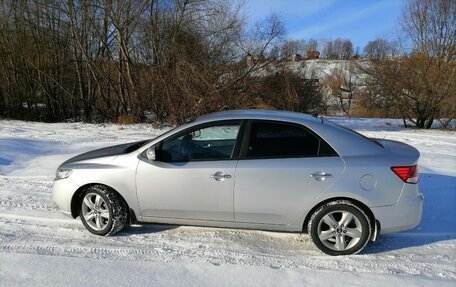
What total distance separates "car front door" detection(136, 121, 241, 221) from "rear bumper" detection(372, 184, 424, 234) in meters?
1.62

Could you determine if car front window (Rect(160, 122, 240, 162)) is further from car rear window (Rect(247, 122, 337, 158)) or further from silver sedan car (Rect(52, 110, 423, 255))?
car rear window (Rect(247, 122, 337, 158))

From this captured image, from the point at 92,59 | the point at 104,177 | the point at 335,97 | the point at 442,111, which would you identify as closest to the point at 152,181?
the point at 104,177

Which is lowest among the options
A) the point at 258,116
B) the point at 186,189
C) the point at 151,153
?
the point at 186,189

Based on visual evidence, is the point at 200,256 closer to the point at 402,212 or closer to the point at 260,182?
the point at 260,182

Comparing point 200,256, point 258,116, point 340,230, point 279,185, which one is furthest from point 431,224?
point 200,256

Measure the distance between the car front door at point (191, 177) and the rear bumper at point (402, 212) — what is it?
1.62 m

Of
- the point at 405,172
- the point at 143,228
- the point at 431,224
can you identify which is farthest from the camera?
the point at 431,224

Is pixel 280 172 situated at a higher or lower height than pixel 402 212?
higher

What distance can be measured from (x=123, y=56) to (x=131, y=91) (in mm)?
1622

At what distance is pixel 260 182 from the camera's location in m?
3.94

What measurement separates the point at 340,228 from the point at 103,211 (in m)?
2.72

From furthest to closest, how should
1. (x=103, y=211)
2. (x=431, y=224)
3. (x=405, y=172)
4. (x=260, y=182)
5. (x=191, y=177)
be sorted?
(x=431, y=224) → (x=103, y=211) → (x=191, y=177) → (x=260, y=182) → (x=405, y=172)

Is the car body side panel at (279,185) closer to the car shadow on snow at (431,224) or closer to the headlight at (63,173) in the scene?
the car shadow on snow at (431,224)

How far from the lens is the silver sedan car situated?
385cm
